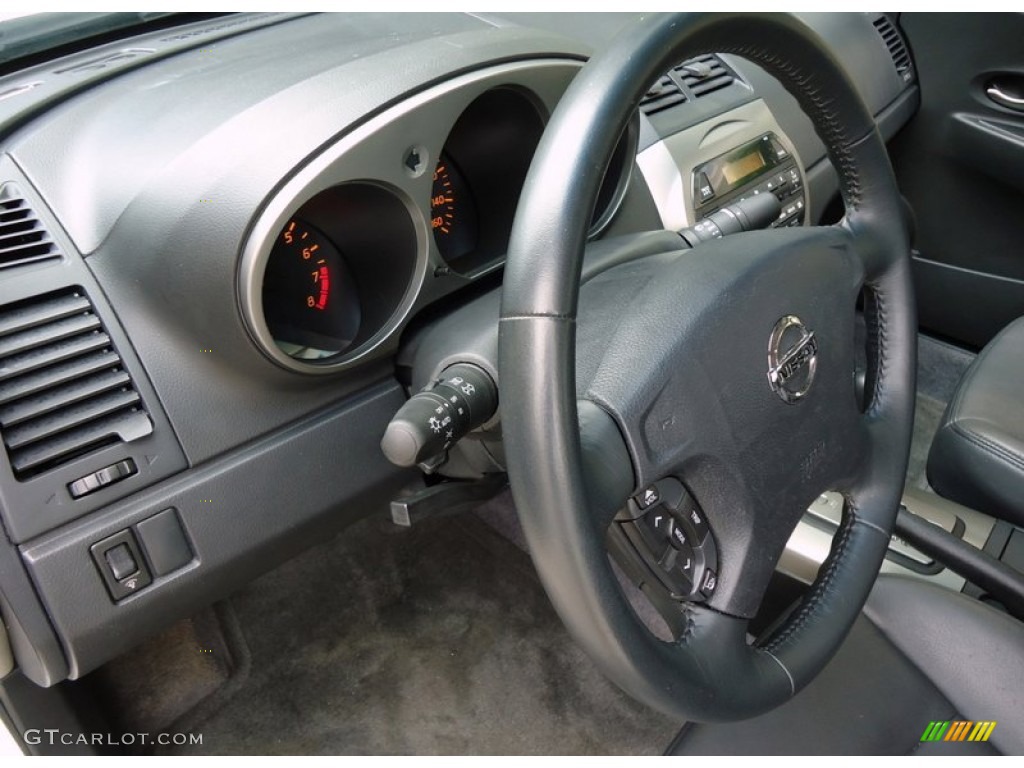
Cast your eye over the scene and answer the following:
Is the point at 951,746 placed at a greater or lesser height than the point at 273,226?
lesser

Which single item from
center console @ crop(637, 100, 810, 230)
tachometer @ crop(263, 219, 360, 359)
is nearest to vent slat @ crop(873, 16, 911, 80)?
center console @ crop(637, 100, 810, 230)

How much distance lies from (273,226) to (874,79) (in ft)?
4.55

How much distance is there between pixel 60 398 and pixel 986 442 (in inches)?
42.3

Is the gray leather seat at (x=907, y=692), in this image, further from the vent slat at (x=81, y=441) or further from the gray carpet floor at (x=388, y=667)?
the vent slat at (x=81, y=441)

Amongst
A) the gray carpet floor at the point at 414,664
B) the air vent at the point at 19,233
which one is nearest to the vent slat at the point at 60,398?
the air vent at the point at 19,233

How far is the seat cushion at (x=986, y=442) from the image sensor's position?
3.67ft

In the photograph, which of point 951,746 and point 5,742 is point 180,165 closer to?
point 5,742

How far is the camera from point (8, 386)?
0.81m

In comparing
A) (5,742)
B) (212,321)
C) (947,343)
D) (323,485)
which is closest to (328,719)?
(5,742)

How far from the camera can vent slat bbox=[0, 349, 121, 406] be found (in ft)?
2.66

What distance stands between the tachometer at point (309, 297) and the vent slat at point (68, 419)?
177mm

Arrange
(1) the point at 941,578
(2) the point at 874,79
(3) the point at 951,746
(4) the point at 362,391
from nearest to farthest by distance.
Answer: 1. (3) the point at 951,746
2. (4) the point at 362,391
3. (1) the point at 941,578
4. (2) the point at 874,79

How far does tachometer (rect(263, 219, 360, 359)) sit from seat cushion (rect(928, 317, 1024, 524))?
0.80 metres

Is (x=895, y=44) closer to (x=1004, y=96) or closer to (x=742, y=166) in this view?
(x=1004, y=96)
